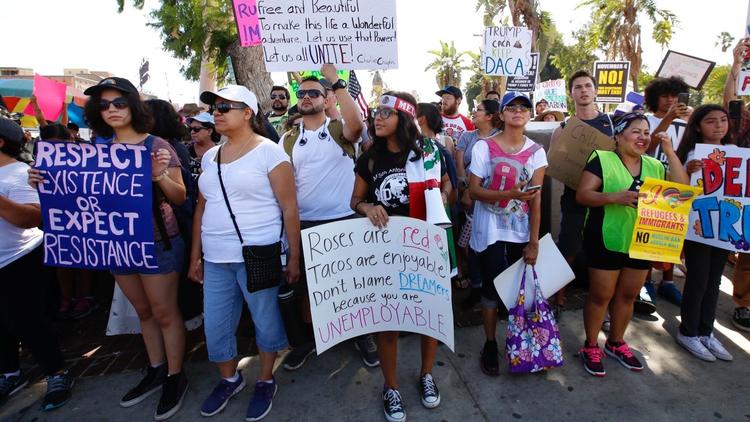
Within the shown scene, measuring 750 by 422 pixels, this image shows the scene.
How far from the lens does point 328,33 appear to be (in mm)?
3160

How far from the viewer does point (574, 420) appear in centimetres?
256

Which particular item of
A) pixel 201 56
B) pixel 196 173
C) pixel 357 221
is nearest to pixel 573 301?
pixel 357 221

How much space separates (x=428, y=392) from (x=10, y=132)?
123 inches

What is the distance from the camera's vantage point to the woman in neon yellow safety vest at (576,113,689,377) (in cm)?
284

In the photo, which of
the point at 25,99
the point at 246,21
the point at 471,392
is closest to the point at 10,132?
the point at 246,21

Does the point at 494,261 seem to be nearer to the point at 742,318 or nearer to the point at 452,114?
the point at 742,318

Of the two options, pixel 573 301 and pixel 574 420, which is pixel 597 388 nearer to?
pixel 574 420

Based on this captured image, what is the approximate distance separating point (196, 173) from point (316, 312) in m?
2.14

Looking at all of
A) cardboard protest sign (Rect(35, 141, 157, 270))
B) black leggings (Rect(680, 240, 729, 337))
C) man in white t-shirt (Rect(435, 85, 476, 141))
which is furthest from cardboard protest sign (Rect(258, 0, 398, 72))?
black leggings (Rect(680, 240, 729, 337))

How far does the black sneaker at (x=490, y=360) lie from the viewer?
3018 millimetres

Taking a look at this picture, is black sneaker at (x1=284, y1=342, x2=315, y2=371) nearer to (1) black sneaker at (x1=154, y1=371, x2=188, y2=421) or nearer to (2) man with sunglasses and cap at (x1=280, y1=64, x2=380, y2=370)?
(2) man with sunglasses and cap at (x1=280, y1=64, x2=380, y2=370)

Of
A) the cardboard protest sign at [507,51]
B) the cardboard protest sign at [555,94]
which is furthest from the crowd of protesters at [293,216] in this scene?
the cardboard protest sign at [555,94]

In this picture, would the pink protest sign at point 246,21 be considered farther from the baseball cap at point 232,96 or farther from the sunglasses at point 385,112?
the sunglasses at point 385,112

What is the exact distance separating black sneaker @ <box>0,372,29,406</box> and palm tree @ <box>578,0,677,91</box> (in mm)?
26024
